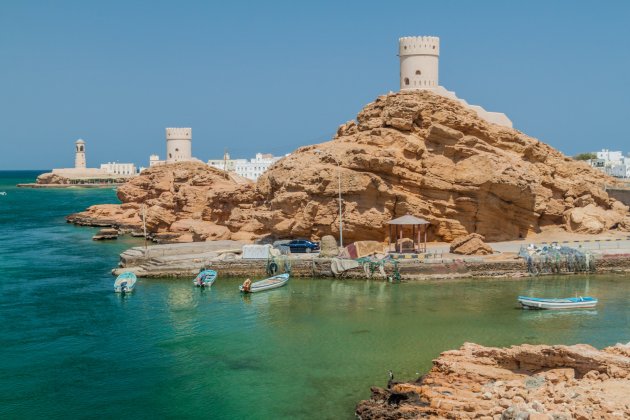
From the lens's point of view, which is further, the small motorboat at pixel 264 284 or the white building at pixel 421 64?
the white building at pixel 421 64

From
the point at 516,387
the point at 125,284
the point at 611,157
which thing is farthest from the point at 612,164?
the point at 516,387

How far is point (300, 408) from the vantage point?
61.0 ft

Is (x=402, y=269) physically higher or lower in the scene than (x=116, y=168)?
lower

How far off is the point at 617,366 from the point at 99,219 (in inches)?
2608

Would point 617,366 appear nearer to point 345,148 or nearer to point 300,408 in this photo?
point 300,408

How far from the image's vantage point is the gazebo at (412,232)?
1519 inches

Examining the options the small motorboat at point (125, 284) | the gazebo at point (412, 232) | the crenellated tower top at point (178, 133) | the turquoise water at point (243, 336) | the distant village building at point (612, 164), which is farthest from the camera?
the distant village building at point (612, 164)

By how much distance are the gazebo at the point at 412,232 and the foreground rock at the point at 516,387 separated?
18290 mm

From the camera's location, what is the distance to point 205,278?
36.0m

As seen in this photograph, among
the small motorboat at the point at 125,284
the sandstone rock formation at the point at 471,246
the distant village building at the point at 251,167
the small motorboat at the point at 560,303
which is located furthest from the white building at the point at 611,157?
Result: the small motorboat at the point at 125,284

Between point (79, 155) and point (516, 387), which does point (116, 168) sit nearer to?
point (79, 155)

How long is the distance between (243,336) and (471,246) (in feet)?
56.8

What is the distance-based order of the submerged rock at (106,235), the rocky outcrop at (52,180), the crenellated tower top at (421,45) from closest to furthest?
the crenellated tower top at (421,45)
the submerged rock at (106,235)
the rocky outcrop at (52,180)

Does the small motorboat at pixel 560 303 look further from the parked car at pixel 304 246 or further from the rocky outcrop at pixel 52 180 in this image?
the rocky outcrop at pixel 52 180
